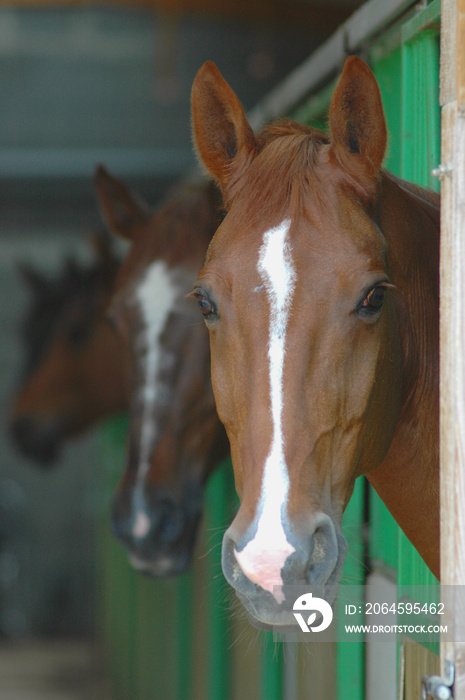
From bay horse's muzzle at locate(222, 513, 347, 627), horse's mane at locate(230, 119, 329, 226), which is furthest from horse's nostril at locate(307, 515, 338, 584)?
horse's mane at locate(230, 119, 329, 226)

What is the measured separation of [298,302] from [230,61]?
5.75 m

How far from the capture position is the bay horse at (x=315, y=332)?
127 centimetres

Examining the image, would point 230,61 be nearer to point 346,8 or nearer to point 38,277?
point 346,8

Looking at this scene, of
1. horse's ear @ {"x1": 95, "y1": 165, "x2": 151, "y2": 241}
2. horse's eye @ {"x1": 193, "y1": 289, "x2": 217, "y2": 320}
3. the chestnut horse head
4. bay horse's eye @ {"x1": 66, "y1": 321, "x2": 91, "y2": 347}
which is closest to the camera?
horse's eye @ {"x1": 193, "y1": 289, "x2": 217, "y2": 320}

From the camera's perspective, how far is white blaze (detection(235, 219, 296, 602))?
47.6 inches

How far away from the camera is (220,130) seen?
168 cm

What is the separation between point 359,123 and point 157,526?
1561 millimetres

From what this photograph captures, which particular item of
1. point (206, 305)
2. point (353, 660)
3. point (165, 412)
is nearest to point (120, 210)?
point (165, 412)

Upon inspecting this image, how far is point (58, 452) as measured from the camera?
16.5 ft

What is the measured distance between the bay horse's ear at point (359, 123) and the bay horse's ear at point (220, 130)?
0.20 metres

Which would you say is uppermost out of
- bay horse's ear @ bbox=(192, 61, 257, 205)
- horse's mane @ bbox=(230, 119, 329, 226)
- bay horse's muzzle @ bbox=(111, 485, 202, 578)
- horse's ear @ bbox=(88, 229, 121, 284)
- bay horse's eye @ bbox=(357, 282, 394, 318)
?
horse's ear @ bbox=(88, 229, 121, 284)

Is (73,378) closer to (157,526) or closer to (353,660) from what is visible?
(157,526)

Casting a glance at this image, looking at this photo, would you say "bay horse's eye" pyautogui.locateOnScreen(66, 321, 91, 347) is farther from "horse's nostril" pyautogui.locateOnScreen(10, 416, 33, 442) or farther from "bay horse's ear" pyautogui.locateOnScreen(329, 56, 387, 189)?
"bay horse's ear" pyautogui.locateOnScreen(329, 56, 387, 189)

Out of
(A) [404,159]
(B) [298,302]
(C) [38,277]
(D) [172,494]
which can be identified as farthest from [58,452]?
(B) [298,302]
